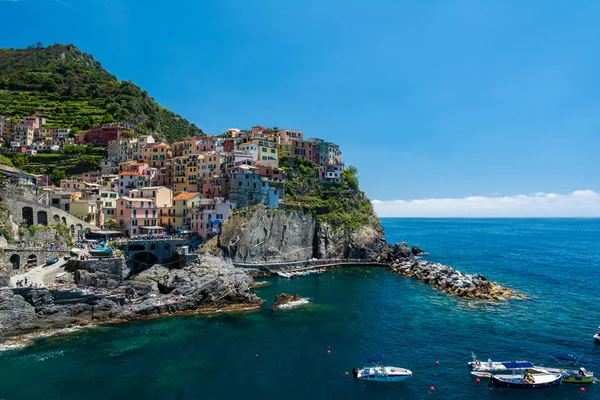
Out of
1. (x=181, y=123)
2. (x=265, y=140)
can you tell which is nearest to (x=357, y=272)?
(x=265, y=140)

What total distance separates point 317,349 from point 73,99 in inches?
5825

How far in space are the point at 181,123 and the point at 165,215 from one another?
352ft

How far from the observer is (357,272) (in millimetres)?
75875

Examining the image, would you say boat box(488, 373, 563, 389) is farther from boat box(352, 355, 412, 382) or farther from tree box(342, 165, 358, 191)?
tree box(342, 165, 358, 191)

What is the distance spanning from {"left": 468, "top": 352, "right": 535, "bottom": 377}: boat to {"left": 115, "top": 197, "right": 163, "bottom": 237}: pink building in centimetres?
5959

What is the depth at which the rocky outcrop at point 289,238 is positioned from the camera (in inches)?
2805

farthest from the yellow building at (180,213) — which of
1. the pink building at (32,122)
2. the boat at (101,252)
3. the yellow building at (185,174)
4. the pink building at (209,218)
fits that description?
the pink building at (32,122)

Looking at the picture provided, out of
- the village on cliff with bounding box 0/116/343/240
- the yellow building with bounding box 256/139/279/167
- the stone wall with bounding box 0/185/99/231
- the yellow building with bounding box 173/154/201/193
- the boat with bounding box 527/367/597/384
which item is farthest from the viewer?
the yellow building with bounding box 256/139/279/167

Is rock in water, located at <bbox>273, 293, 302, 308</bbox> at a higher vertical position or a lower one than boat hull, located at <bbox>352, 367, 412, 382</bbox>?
higher

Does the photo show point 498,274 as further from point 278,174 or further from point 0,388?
point 0,388

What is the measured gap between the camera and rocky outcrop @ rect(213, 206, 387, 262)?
7125 cm

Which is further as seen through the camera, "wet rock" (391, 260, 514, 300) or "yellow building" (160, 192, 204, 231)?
"yellow building" (160, 192, 204, 231)

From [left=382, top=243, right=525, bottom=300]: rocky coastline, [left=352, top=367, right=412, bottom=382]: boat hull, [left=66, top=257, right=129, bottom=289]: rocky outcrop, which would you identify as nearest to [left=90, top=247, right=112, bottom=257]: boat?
[left=66, top=257, right=129, bottom=289]: rocky outcrop

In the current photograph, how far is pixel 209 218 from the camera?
7219cm
